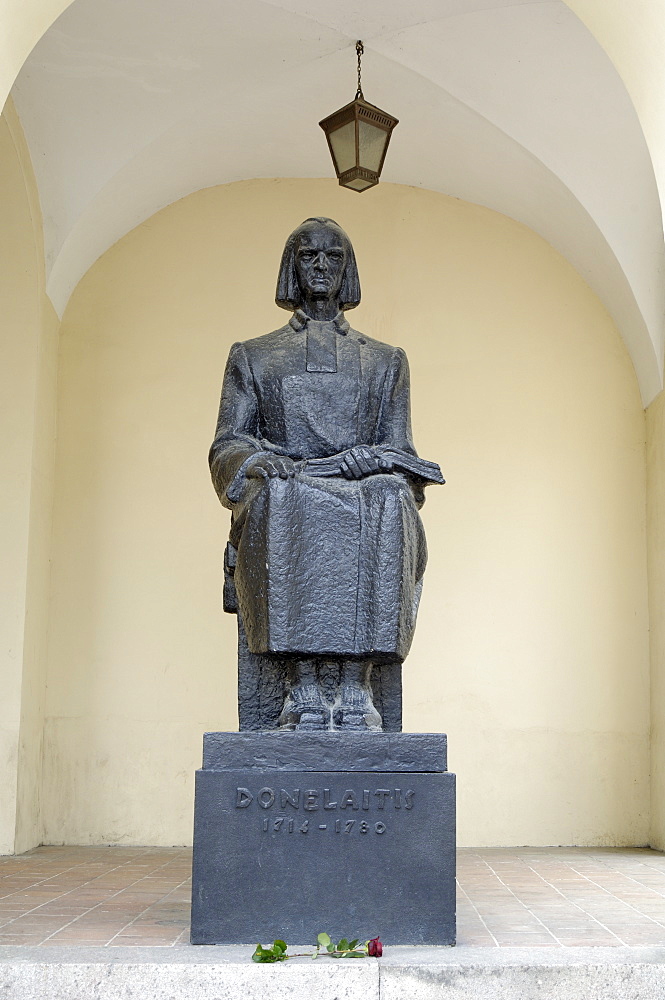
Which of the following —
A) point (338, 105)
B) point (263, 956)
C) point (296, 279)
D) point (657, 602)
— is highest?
point (338, 105)

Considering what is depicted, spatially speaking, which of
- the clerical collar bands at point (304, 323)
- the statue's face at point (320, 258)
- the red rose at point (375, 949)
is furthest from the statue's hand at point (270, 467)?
the red rose at point (375, 949)

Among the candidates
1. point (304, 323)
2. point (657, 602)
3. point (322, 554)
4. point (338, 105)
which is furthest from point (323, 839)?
point (338, 105)

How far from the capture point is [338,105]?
704 centimetres

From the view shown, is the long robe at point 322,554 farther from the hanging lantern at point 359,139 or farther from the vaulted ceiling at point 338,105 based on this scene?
the vaulted ceiling at point 338,105

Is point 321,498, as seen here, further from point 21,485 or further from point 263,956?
point 21,485

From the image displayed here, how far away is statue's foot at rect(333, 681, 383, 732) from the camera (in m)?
3.80

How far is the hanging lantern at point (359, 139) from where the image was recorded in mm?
5535

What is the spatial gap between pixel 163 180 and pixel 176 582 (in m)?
2.56

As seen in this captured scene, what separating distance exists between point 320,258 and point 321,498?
1.04 m

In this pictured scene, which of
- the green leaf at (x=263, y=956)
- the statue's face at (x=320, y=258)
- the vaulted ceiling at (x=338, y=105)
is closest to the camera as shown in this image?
the green leaf at (x=263, y=956)

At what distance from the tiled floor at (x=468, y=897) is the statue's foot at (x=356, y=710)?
2.41 feet

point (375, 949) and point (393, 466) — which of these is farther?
point (393, 466)

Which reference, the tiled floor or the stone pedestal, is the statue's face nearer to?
the stone pedestal

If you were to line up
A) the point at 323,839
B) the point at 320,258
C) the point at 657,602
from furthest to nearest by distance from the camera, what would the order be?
the point at 657,602, the point at 320,258, the point at 323,839
